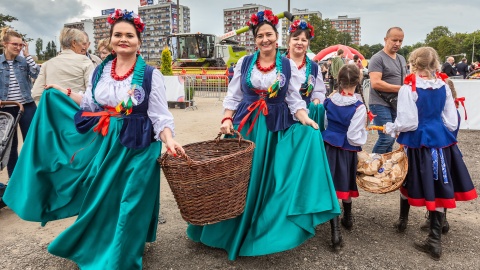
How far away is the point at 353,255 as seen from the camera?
3.18m

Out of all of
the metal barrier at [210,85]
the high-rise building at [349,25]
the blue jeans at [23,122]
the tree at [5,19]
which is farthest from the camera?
the high-rise building at [349,25]

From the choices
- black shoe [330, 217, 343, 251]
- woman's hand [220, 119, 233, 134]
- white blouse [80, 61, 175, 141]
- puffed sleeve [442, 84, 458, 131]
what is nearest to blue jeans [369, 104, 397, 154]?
puffed sleeve [442, 84, 458, 131]

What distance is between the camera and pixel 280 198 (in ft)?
9.66

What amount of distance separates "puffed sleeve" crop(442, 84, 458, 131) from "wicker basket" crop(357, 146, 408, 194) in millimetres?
421

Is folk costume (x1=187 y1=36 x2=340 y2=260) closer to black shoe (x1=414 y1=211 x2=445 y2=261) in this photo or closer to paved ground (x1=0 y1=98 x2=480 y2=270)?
paved ground (x1=0 y1=98 x2=480 y2=270)

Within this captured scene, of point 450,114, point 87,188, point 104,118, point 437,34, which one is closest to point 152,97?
point 104,118

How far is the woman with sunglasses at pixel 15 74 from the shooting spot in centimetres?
451

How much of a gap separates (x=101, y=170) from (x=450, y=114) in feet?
9.25

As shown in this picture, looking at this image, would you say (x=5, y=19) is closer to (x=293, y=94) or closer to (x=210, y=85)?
(x=210, y=85)

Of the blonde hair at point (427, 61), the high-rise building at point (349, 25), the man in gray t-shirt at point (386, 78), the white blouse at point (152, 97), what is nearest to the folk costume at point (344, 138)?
the blonde hair at point (427, 61)

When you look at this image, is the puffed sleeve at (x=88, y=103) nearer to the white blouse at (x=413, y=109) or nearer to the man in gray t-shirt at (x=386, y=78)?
the white blouse at (x=413, y=109)

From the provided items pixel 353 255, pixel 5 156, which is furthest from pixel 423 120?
pixel 5 156

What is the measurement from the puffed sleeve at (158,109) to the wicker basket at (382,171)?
1.74 meters

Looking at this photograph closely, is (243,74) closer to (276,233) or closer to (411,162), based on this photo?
A: (276,233)
